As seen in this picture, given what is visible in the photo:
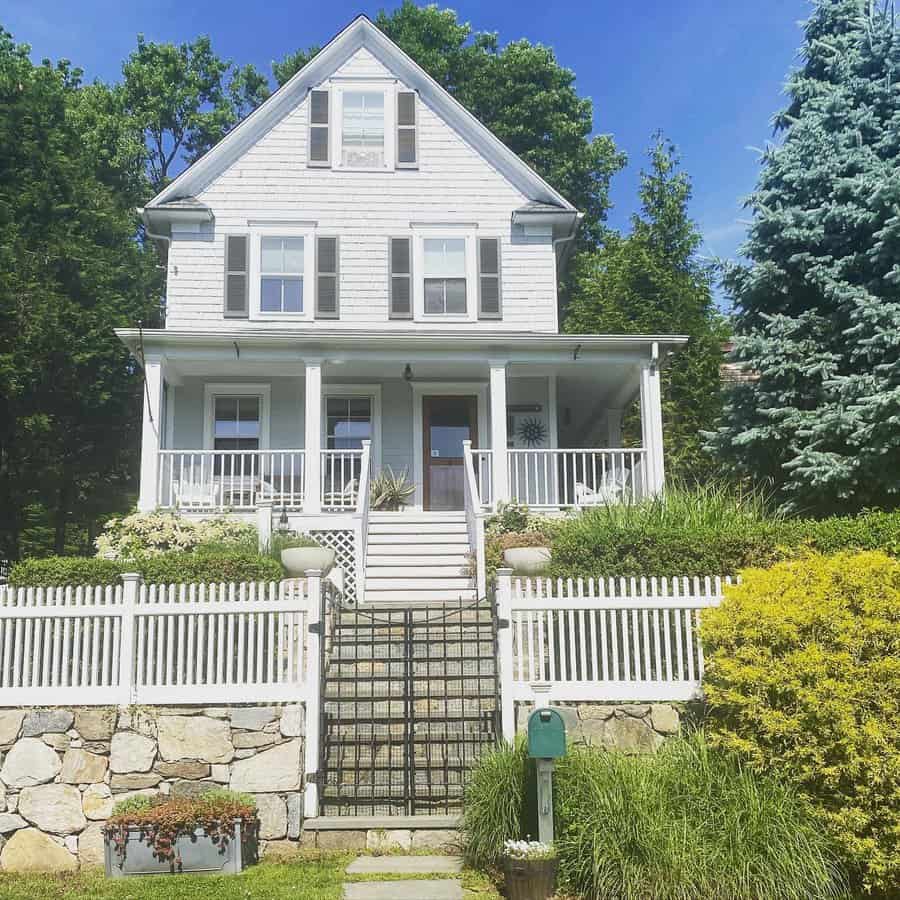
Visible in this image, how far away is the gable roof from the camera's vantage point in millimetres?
17625

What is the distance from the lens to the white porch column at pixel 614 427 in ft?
60.2

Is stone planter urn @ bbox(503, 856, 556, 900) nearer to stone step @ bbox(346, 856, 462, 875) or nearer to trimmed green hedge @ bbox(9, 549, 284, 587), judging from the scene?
stone step @ bbox(346, 856, 462, 875)

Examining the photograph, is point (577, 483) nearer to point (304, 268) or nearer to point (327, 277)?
point (327, 277)

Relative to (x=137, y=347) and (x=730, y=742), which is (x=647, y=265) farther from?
(x=730, y=742)

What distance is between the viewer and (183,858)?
662 centimetres

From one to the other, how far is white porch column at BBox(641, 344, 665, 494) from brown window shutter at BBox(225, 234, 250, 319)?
278 inches

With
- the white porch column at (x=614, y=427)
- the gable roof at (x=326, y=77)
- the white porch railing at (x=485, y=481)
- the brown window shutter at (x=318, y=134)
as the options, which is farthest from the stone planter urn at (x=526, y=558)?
the brown window shutter at (x=318, y=134)

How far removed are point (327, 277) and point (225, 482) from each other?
4.15 metres

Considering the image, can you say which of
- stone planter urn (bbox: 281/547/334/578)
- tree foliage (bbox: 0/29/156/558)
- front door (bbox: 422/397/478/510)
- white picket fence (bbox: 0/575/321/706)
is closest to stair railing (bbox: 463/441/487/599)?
stone planter urn (bbox: 281/547/334/578)

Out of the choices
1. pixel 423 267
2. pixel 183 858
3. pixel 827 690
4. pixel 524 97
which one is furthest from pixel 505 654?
pixel 524 97

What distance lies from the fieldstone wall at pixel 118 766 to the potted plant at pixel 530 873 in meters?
1.91

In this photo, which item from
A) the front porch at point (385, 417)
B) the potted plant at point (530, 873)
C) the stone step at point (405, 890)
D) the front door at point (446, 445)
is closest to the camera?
the potted plant at point (530, 873)

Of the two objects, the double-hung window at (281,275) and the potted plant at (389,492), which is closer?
the potted plant at (389,492)

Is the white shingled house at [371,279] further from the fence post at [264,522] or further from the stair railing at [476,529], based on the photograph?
the fence post at [264,522]
